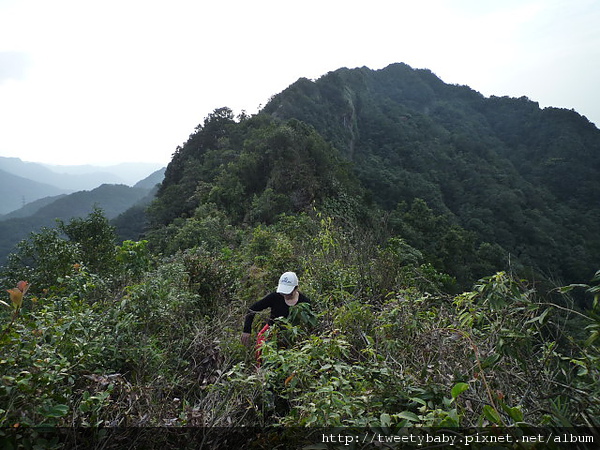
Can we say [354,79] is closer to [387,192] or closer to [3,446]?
[387,192]

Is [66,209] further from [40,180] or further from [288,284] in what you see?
[40,180]

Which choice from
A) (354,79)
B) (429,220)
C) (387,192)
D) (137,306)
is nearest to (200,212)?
(137,306)

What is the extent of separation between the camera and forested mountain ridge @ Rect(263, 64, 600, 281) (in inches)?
1193

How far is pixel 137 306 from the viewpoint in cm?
338

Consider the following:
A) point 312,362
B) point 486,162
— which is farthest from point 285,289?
point 486,162

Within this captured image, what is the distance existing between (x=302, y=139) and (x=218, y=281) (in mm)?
12570

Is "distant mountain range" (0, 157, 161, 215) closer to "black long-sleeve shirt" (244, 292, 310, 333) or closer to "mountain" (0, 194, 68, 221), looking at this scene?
"mountain" (0, 194, 68, 221)

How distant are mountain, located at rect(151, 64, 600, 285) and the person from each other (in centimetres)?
178

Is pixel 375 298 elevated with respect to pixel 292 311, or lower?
lower

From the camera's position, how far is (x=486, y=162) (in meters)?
44.0

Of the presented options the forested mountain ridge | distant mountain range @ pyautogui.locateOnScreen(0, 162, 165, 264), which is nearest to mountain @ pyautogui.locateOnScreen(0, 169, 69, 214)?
distant mountain range @ pyautogui.locateOnScreen(0, 162, 165, 264)

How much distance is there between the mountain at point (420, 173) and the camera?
49.0ft

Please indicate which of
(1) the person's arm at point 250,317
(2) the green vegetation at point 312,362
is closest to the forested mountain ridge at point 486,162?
(2) the green vegetation at point 312,362

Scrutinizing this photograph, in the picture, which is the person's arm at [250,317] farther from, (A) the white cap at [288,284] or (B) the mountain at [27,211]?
(B) the mountain at [27,211]
